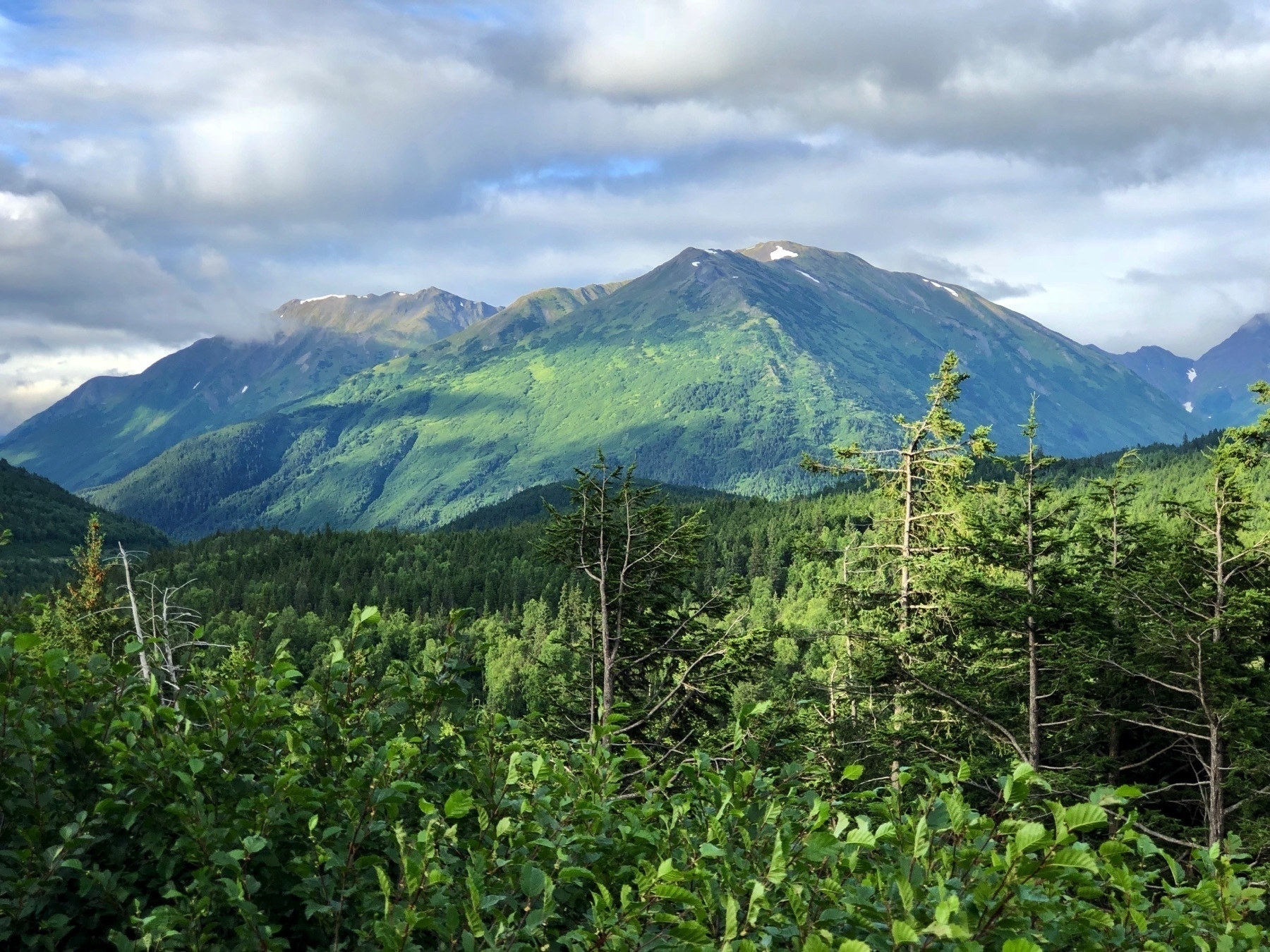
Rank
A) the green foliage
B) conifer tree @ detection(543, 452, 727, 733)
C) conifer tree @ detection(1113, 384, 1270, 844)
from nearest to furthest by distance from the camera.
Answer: the green foliage, conifer tree @ detection(1113, 384, 1270, 844), conifer tree @ detection(543, 452, 727, 733)

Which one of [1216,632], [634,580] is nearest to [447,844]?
[634,580]

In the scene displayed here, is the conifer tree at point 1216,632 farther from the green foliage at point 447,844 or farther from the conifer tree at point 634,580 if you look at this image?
the green foliage at point 447,844

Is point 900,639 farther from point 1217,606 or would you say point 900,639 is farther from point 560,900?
point 560,900

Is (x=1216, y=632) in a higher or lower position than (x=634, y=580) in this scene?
lower

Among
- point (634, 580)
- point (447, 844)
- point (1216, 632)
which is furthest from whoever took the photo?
point (634, 580)

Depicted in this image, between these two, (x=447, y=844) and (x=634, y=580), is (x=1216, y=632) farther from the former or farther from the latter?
(x=447, y=844)

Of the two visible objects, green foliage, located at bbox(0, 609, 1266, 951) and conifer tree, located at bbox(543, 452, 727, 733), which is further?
conifer tree, located at bbox(543, 452, 727, 733)

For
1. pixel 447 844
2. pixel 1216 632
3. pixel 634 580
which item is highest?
pixel 447 844

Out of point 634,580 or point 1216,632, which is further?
point 634,580

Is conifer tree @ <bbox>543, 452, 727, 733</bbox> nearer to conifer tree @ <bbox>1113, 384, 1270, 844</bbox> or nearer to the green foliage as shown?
conifer tree @ <bbox>1113, 384, 1270, 844</bbox>

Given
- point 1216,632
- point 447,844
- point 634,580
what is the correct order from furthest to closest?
point 634,580 < point 1216,632 < point 447,844

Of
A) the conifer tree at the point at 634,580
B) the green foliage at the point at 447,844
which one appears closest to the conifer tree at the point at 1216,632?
the conifer tree at the point at 634,580

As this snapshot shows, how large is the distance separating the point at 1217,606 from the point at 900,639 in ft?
21.5

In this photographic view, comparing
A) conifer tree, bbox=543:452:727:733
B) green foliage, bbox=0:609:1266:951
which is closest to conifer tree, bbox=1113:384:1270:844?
conifer tree, bbox=543:452:727:733
